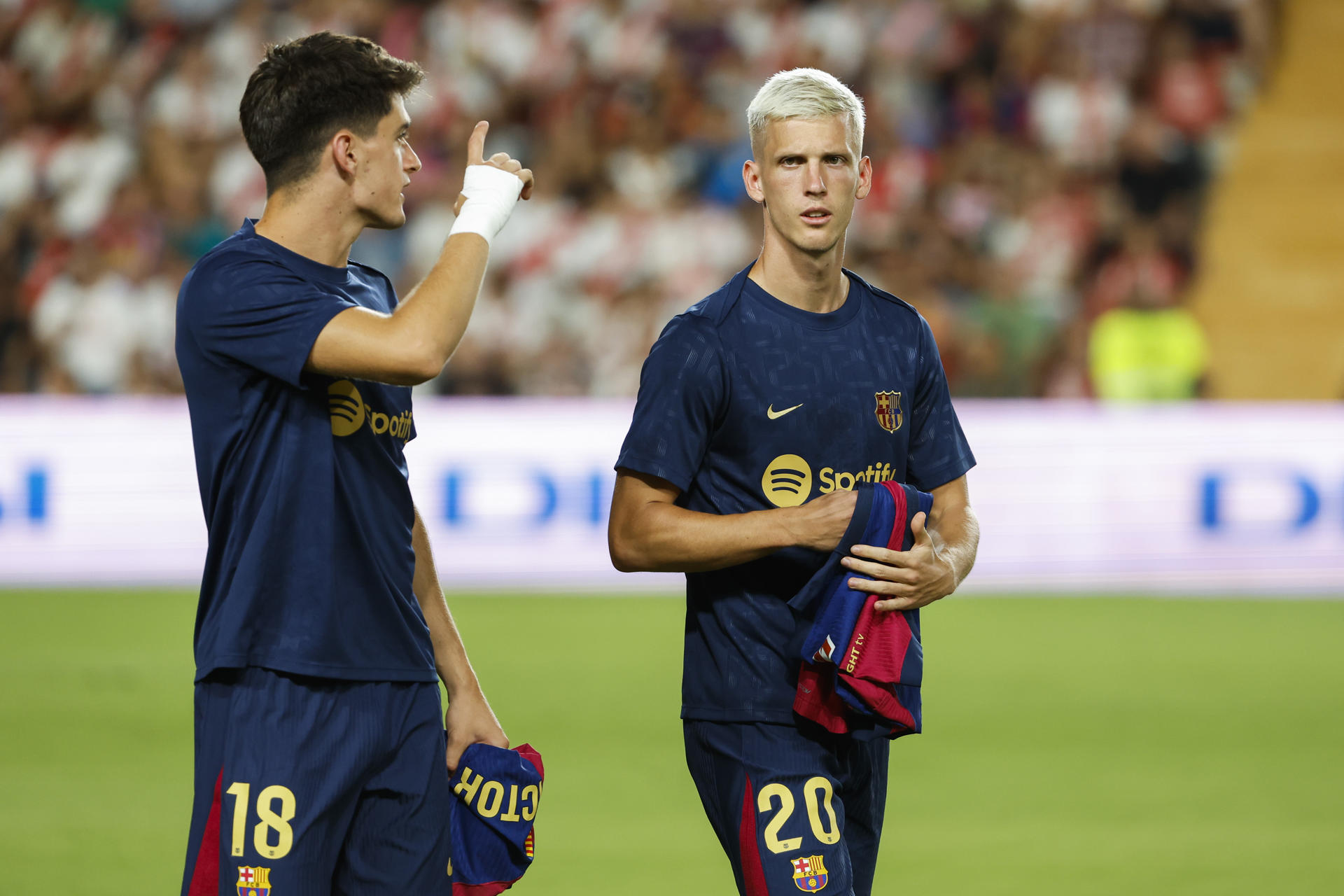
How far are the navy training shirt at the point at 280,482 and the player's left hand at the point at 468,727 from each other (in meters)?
0.37

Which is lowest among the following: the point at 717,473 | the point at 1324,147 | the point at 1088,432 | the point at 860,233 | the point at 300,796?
the point at 300,796

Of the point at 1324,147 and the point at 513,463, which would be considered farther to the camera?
the point at 1324,147

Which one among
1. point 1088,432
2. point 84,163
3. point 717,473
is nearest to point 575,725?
point 717,473

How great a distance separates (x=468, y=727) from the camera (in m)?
3.57

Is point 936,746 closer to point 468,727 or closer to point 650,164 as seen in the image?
point 468,727

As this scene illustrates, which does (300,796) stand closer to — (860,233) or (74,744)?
(74,744)

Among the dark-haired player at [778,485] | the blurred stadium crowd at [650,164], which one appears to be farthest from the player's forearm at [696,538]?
the blurred stadium crowd at [650,164]

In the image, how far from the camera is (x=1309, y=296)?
15641 mm

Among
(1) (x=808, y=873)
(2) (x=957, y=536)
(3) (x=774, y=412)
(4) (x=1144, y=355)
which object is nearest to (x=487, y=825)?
(1) (x=808, y=873)

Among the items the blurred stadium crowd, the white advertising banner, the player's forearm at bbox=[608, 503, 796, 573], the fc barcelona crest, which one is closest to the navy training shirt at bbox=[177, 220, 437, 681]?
the player's forearm at bbox=[608, 503, 796, 573]

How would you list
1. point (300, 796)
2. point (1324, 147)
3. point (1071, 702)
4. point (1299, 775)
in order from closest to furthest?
point (300, 796)
point (1299, 775)
point (1071, 702)
point (1324, 147)

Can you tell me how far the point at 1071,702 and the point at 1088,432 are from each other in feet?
11.9

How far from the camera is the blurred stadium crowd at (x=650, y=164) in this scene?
14.2 m

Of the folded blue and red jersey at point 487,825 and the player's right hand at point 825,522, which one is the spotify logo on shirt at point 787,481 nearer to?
the player's right hand at point 825,522
